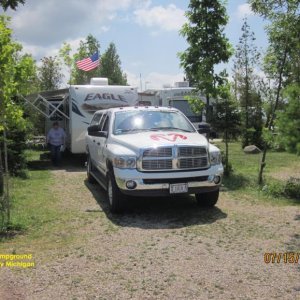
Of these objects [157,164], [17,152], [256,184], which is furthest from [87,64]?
[157,164]

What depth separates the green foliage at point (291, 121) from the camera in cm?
755

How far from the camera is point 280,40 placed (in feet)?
32.4

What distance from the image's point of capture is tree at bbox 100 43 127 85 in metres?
44.9

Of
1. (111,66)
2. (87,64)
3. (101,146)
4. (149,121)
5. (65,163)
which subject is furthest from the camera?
(111,66)

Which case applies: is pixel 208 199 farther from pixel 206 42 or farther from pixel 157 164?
pixel 206 42

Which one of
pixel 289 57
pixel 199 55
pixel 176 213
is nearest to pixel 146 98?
pixel 199 55

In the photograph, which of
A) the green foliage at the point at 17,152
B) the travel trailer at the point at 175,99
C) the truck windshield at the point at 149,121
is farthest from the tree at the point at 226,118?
the travel trailer at the point at 175,99

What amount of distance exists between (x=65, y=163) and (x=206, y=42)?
6.84 m

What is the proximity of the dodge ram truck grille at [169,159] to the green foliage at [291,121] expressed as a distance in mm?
1529

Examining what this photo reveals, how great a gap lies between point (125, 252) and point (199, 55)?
8195 millimetres

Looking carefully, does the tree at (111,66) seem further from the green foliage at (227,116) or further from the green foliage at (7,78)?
the green foliage at (7,78)

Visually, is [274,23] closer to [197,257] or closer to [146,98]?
[197,257]

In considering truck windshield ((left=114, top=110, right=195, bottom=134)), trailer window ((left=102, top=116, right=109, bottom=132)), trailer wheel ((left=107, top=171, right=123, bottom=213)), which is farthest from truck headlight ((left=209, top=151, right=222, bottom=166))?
trailer window ((left=102, top=116, right=109, bottom=132))

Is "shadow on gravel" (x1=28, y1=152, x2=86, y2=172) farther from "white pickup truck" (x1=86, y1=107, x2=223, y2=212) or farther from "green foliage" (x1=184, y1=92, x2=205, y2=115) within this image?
"white pickup truck" (x1=86, y1=107, x2=223, y2=212)
